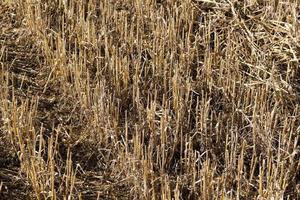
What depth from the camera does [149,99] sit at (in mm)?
3123

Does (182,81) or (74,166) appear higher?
(182,81)

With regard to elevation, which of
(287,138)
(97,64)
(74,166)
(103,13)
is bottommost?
(74,166)

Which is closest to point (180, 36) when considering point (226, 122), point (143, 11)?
point (143, 11)

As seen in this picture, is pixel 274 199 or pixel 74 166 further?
pixel 74 166

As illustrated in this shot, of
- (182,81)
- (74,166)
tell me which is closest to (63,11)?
(182,81)

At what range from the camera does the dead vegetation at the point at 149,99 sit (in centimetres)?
254

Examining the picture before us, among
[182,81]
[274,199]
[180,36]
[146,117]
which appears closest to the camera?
[274,199]

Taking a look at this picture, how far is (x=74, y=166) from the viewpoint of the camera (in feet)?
9.00

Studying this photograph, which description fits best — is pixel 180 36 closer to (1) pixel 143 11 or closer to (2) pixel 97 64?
(1) pixel 143 11

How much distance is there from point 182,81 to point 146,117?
0.38 metres

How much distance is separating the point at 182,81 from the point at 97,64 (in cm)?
49

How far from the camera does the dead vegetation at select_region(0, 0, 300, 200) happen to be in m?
2.54

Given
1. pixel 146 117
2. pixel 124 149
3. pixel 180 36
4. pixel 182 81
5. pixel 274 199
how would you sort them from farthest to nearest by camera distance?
pixel 180 36 → pixel 182 81 → pixel 146 117 → pixel 124 149 → pixel 274 199

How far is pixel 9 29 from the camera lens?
3793 mm
